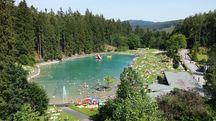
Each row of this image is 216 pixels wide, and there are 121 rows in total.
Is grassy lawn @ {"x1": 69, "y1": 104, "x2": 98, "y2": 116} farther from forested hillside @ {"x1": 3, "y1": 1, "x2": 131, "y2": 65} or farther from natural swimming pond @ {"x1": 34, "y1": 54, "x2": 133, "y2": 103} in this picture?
forested hillside @ {"x1": 3, "y1": 1, "x2": 131, "y2": 65}

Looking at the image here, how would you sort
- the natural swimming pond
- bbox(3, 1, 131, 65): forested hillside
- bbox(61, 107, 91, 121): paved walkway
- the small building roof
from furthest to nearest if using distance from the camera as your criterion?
1. bbox(3, 1, 131, 65): forested hillside
2. the natural swimming pond
3. the small building roof
4. bbox(61, 107, 91, 121): paved walkway

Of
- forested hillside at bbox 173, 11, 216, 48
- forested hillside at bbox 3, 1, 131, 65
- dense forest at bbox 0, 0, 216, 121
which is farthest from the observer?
forested hillside at bbox 173, 11, 216, 48

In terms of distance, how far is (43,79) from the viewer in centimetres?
6072

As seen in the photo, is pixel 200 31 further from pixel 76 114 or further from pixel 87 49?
pixel 76 114

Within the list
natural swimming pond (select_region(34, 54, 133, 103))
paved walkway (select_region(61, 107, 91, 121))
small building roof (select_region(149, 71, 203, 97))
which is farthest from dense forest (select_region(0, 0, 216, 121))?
natural swimming pond (select_region(34, 54, 133, 103))

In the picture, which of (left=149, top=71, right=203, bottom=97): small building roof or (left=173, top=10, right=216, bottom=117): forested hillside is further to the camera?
(left=173, top=10, right=216, bottom=117): forested hillside

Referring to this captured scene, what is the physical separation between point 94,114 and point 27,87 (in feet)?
31.6

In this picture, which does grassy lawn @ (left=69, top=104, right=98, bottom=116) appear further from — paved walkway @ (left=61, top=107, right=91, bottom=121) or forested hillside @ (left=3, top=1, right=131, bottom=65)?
forested hillside @ (left=3, top=1, right=131, bottom=65)

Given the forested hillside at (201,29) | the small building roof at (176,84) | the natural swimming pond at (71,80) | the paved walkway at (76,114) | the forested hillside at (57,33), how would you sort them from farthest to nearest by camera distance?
the forested hillside at (201,29)
the forested hillside at (57,33)
the natural swimming pond at (71,80)
the small building roof at (176,84)
the paved walkway at (76,114)

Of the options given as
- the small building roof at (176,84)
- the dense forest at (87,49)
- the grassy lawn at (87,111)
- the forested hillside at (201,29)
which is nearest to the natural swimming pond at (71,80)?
the grassy lawn at (87,111)

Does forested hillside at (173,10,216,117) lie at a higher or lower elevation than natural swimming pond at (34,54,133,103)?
higher

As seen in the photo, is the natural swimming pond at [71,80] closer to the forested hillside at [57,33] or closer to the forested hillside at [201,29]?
the forested hillside at [57,33]

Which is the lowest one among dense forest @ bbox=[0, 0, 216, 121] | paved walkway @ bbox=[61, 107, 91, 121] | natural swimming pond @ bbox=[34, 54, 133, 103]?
paved walkway @ bbox=[61, 107, 91, 121]

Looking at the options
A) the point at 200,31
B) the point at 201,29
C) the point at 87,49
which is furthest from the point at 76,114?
the point at 201,29
